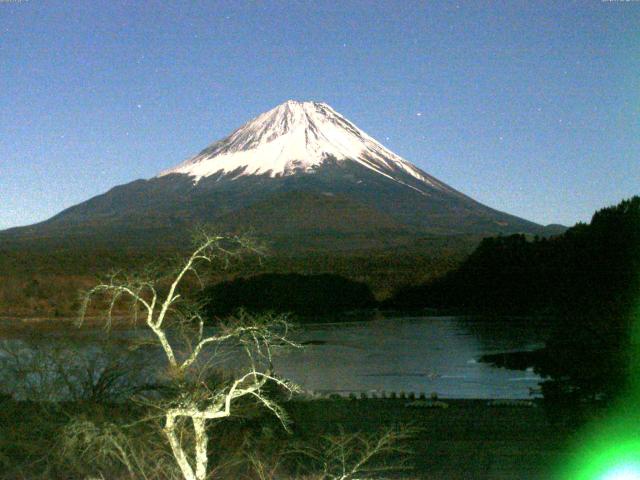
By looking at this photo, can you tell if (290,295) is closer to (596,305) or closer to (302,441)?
(596,305)

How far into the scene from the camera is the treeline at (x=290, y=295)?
987 inches

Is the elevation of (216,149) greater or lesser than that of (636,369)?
greater

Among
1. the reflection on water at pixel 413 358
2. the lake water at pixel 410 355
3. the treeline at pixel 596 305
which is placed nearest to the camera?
the treeline at pixel 596 305

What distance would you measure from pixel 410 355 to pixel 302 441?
548 inches

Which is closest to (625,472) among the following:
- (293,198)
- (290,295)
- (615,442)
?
(615,442)

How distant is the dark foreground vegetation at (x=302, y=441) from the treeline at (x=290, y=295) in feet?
24.5

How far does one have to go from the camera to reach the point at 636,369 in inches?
407

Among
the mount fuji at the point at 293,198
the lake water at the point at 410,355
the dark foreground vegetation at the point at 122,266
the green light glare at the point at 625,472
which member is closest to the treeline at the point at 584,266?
the lake water at the point at 410,355

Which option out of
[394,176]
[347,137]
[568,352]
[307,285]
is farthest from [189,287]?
[347,137]

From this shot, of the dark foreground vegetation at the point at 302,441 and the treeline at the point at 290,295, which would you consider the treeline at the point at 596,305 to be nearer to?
the dark foreground vegetation at the point at 302,441

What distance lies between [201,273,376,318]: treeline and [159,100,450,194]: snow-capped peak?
214ft

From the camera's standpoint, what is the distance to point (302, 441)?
10.0 metres

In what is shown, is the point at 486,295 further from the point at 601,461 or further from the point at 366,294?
the point at 601,461

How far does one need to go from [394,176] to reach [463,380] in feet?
266
